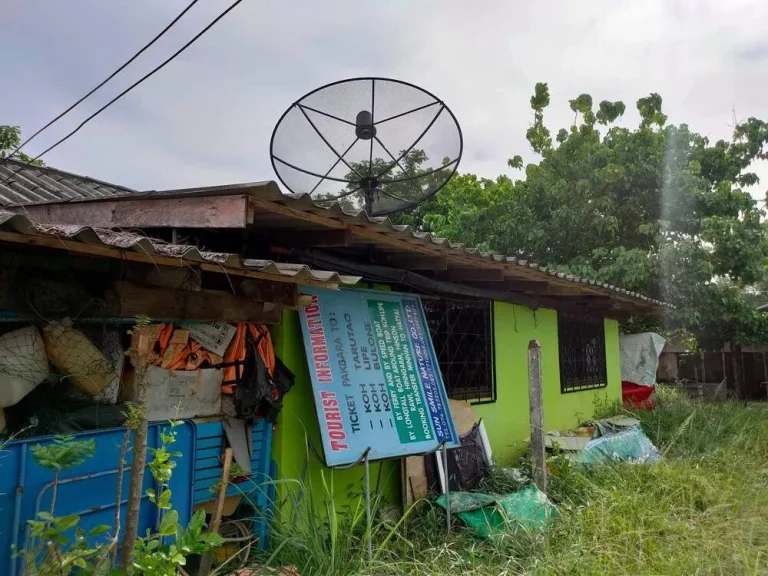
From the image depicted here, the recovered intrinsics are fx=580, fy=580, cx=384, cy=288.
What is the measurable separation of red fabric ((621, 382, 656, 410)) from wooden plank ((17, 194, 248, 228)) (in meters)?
9.86

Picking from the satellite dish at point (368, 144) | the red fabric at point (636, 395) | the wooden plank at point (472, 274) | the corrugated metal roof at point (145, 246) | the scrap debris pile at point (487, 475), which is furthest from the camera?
the red fabric at point (636, 395)

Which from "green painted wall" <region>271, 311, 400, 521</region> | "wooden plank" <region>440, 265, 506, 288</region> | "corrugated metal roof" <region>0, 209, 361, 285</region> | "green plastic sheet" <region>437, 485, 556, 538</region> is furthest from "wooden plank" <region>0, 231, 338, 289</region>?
"wooden plank" <region>440, 265, 506, 288</region>

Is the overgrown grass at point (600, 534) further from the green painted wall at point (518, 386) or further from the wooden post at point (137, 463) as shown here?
the green painted wall at point (518, 386)

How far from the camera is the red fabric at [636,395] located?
36.3ft

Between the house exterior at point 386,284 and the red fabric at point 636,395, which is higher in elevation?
the house exterior at point 386,284

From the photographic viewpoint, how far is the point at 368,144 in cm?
491

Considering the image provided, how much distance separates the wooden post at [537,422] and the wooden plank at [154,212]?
299cm

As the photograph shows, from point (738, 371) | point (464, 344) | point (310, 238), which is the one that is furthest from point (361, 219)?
point (738, 371)

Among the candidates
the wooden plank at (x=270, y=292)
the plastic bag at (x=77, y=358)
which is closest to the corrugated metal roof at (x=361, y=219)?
the wooden plank at (x=270, y=292)

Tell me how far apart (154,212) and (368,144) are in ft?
6.83

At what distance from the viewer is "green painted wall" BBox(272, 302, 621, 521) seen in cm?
413

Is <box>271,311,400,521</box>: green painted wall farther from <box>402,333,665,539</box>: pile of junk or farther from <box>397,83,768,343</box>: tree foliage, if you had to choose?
<box>397,83,768,343</box>: tree foliage

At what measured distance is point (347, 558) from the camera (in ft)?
11.0

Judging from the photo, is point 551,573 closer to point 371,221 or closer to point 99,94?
point 371,221
